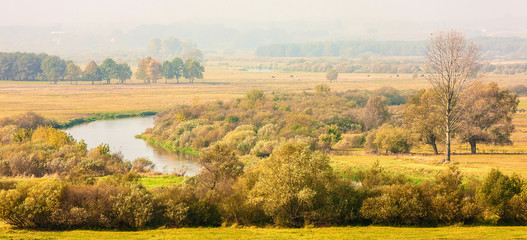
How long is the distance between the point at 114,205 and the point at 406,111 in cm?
3009

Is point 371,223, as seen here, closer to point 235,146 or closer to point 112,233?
point 112,233

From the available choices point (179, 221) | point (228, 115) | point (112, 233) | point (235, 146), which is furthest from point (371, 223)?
point (228, 115)

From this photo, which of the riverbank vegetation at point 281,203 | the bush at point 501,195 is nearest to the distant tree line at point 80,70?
the riverbank vegetation at point 281,203

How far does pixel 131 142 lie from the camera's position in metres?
61.6

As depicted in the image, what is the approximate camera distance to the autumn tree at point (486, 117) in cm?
4309

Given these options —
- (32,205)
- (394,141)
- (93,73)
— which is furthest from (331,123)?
(93,73)

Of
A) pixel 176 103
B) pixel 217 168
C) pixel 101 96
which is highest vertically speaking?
pixel 101 96

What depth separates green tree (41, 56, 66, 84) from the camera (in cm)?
13250

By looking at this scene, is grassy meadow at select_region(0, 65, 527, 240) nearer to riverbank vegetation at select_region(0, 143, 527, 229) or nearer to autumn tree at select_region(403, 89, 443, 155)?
riverbank vegetation at select_region(0, 143, 527, 229)

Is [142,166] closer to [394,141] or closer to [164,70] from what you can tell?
[394,141]

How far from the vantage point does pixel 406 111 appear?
47.3 m

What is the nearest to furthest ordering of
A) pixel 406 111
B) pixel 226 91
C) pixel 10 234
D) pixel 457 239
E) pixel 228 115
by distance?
pixel 457 239 < pixel 10 234 < pixel 406 111 < pixel 228 115 < pixel 226 91

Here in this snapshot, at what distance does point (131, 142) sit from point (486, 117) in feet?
130

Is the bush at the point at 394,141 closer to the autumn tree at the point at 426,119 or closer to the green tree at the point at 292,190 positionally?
the autumn tree at the point at 426,119
